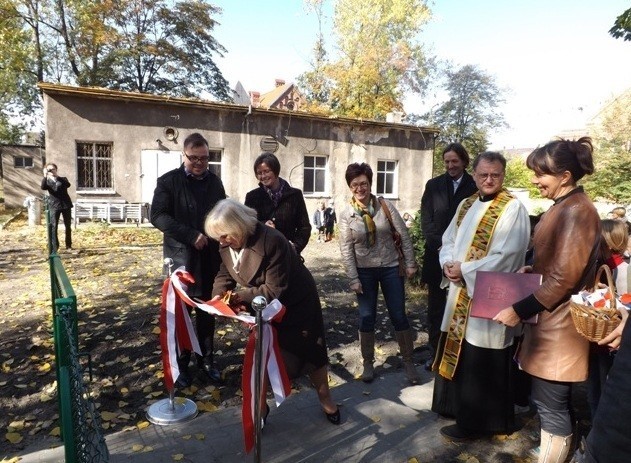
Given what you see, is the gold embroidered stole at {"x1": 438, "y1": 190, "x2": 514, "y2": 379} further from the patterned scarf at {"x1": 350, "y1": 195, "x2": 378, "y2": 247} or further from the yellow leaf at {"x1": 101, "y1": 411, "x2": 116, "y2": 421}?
the yellow leaf at {"x1": 101, "y1": 411, "x2": 116, "y2": 421}

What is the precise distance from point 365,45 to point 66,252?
81.7 ft

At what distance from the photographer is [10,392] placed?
12.4 feet

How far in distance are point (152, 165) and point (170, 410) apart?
13018 millimetres

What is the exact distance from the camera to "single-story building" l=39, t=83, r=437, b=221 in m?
14.0

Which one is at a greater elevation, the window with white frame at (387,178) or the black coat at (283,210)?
the window with white frame at (387,178)

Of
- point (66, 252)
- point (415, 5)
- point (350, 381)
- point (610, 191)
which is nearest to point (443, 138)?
point (415, 5)

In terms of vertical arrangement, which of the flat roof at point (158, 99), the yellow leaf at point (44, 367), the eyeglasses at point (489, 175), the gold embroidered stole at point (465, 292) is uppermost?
the flat roof at point (158, 99)

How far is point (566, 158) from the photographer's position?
238 centimetres

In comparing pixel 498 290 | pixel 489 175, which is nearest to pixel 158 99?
pixel 489 175

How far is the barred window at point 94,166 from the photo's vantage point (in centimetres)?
1436

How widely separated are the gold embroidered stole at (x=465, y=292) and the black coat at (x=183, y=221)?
203 cm

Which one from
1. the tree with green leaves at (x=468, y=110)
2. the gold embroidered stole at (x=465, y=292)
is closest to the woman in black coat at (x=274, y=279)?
the gold embroidered stole at (x=465, y=292)

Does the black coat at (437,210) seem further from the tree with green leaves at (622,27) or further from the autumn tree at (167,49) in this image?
the autumn tree at (167,49)

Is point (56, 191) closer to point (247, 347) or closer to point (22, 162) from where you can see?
point (247, 347)
